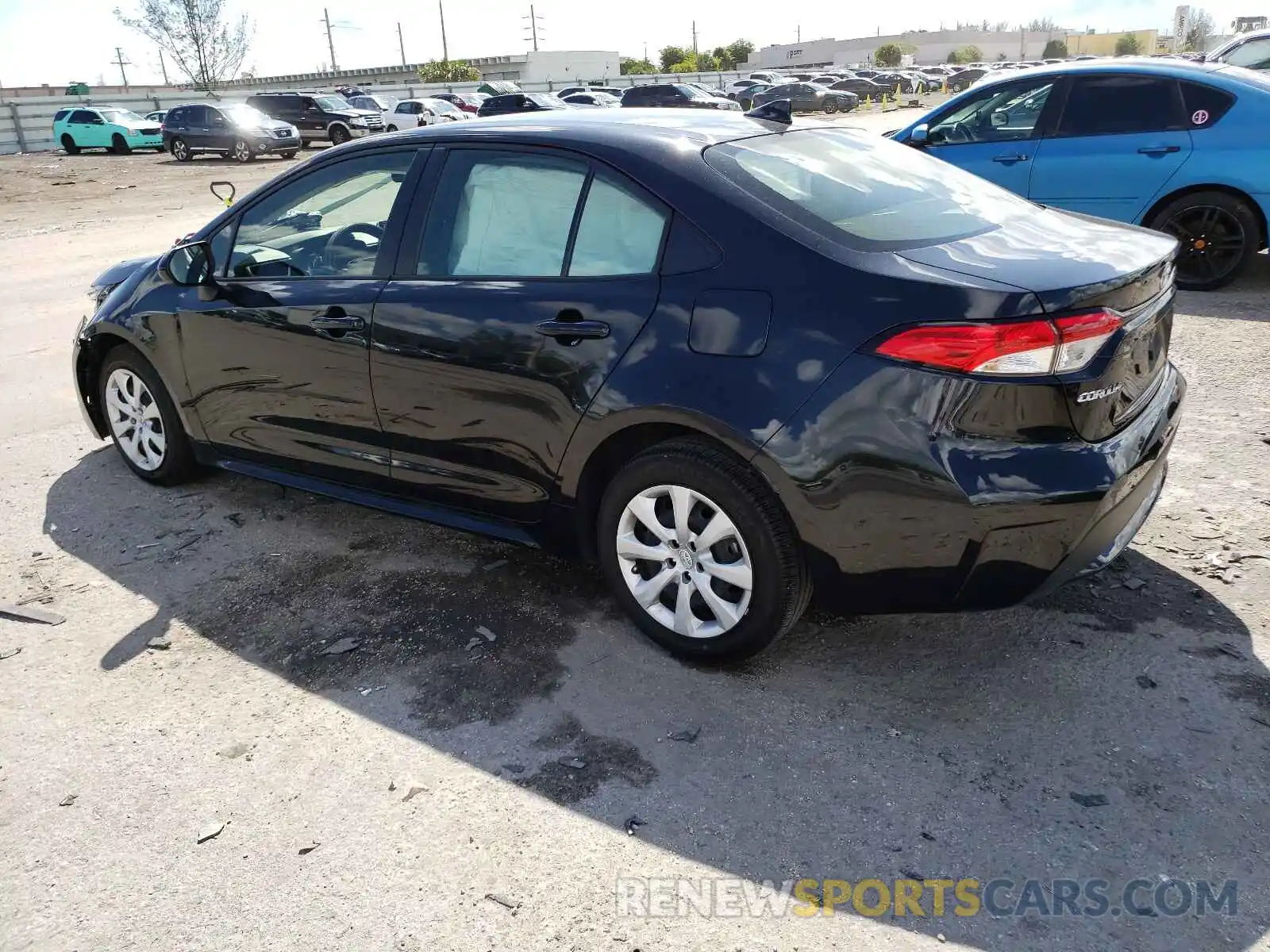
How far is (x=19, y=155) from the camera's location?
3759cm

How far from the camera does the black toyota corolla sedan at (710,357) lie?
9.31ft

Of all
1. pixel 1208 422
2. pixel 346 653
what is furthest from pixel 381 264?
pixel 1208 422

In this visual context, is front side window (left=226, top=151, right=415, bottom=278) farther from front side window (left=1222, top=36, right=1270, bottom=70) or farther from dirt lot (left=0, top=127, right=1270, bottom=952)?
front side window (left=1222, top=36, right=1270, bottom=70)

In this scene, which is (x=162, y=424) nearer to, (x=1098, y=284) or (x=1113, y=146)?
(x=1098, y=284)

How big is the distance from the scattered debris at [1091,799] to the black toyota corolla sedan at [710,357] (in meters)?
0.56

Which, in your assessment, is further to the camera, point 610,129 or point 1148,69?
point 1148,69

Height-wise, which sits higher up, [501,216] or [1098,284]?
[501,216]

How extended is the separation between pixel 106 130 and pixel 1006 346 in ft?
126

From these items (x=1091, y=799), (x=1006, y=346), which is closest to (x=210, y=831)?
(x=1091, y=799)

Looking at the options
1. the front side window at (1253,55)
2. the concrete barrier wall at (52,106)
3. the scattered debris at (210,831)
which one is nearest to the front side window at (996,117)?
the scattered debris at (210,831)

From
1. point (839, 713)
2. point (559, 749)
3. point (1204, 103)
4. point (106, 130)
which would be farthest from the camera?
point (106, 130)

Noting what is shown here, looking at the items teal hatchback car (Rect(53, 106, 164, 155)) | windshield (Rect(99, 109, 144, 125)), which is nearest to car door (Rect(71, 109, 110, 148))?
teal hatchback car (Rect(53, 106, 164, 155))

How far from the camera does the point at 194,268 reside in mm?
4613

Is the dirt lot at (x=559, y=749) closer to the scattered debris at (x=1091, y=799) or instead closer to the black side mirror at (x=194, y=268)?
the scattered debris at (x=1091, y=799)
